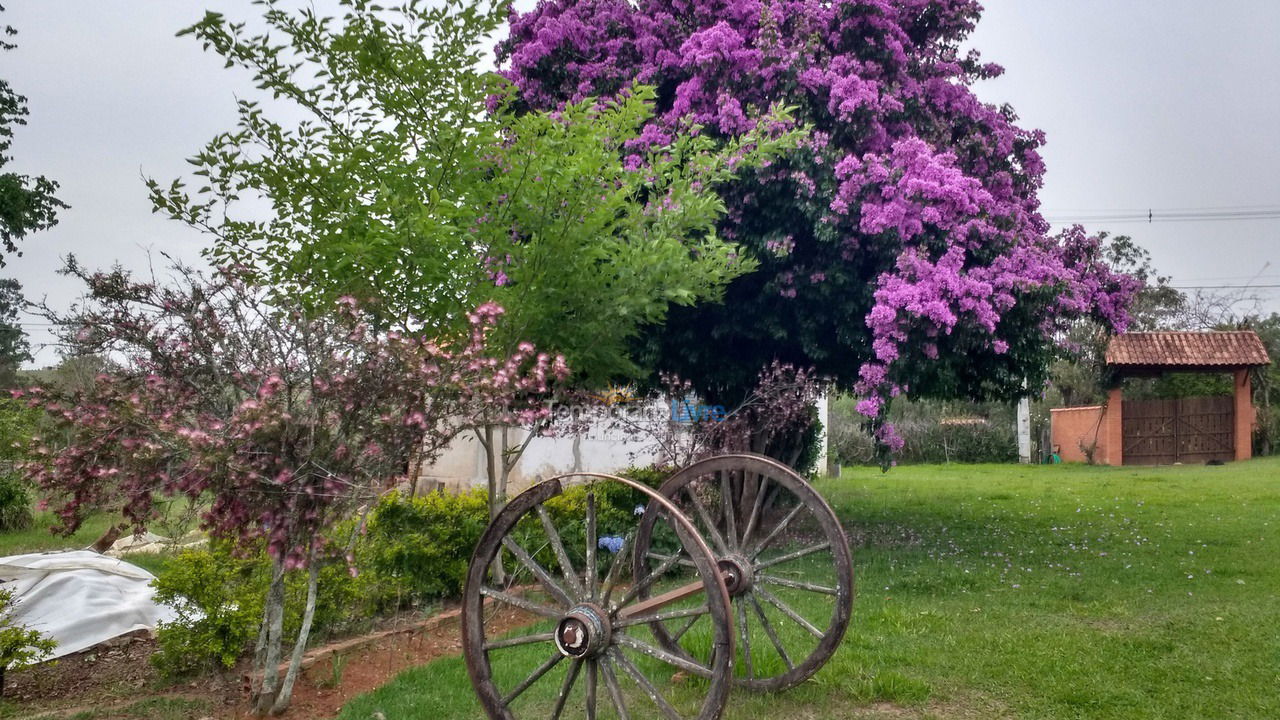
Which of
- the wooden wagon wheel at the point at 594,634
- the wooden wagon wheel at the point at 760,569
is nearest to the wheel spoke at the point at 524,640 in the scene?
the wooden wagon wheel at the point at 594,634

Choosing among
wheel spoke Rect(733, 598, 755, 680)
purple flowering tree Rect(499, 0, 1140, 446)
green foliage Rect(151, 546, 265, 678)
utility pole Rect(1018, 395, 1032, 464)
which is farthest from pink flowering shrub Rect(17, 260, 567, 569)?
utility pole Rect(1018, 395, 1032, 464)

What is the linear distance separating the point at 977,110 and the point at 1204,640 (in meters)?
6.98

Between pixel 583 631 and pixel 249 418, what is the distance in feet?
6.38

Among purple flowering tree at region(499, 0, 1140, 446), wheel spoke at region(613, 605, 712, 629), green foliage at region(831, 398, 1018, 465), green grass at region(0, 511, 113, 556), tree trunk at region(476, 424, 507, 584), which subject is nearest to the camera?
wheel spoke at region(613, 605, 712, 629)

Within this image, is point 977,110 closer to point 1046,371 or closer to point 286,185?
point 1046,371

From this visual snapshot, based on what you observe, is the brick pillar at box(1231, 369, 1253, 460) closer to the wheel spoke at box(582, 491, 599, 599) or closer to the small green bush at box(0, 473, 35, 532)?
the wheel spoke at box(582, 491, 599, 599)

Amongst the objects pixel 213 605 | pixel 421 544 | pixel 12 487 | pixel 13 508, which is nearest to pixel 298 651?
pixel 213 605

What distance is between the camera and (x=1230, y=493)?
15883 millimetres

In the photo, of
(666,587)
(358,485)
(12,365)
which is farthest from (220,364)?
(12,365)

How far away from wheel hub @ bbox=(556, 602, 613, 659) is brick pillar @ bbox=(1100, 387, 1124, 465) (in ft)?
84.7

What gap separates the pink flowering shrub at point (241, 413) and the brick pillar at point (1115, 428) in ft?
82.7

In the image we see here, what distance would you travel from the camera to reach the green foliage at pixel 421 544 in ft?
23.7

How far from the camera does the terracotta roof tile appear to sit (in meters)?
24.3

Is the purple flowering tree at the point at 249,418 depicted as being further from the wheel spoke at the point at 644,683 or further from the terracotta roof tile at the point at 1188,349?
the terracotta roof tile at the point at 1188,349
